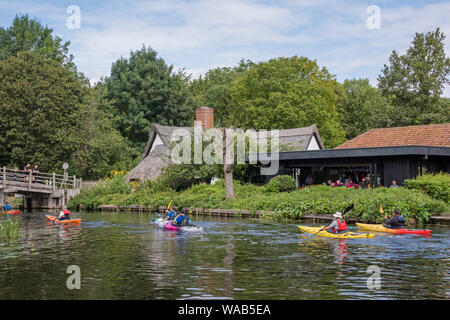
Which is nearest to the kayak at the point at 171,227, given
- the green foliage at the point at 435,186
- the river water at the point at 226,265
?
the river water at the point at 226,265

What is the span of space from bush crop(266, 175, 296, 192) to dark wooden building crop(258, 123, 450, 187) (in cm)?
212

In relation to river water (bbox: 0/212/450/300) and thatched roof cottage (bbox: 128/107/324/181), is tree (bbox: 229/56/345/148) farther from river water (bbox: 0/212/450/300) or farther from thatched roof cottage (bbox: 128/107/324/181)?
river water (bbox: 0/212/450/300)

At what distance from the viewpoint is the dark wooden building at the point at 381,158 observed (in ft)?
118

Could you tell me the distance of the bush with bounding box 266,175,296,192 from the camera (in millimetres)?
39906

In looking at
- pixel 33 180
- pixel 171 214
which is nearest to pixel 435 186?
pixel 171 214

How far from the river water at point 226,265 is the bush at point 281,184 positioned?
11241 mm

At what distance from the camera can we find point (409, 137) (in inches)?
1751

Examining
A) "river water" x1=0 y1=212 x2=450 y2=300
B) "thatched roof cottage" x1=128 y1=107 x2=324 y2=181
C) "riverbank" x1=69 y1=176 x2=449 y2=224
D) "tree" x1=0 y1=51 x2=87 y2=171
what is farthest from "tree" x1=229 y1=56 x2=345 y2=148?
"river water" x1=0 y1=212 x2=450 y2=300

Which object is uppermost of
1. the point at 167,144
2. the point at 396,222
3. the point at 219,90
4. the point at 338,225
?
the point at 219,90

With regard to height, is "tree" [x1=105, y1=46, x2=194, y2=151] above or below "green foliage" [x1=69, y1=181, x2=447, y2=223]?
above

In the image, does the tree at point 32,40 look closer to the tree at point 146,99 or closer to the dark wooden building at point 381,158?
the tree at point 146,99

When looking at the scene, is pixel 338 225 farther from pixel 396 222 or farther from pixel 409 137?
pixel 409 137

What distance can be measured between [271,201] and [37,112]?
2637 centimetres
